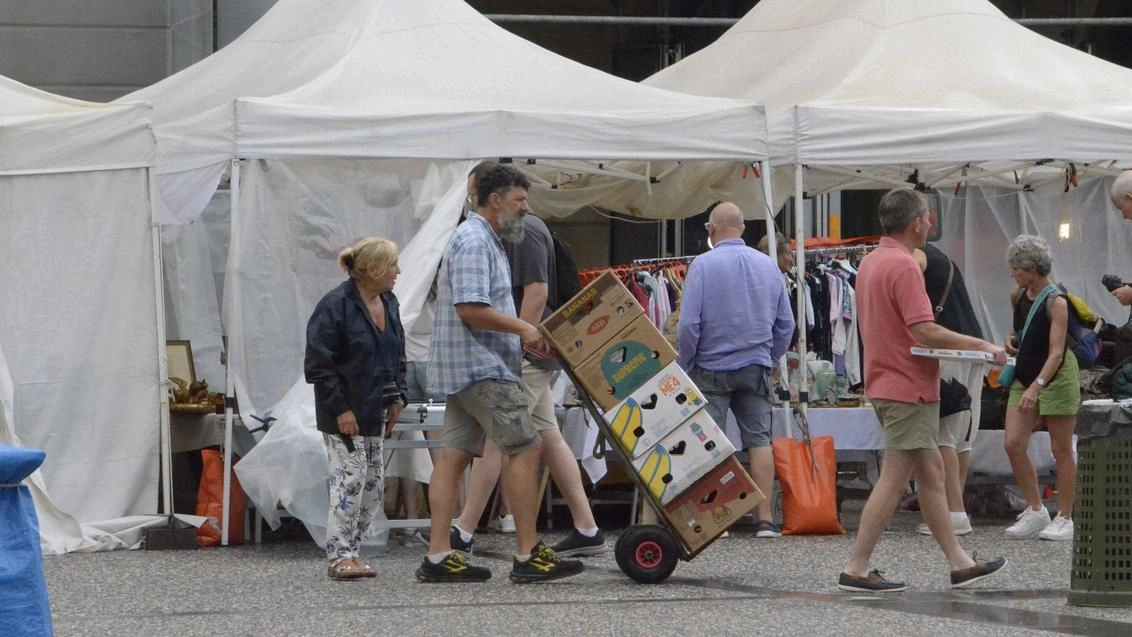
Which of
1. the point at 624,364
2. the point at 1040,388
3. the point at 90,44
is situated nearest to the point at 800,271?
the point at 1040,388

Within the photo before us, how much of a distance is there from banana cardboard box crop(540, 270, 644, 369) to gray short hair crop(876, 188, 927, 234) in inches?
44.9

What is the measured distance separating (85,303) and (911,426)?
4817 millimetres

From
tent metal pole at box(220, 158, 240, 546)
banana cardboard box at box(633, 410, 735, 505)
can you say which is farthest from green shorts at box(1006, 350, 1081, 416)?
tent metal pole at box(220, 158, 240, 546)

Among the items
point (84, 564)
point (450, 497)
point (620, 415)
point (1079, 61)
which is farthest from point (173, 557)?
point (1079, 61)

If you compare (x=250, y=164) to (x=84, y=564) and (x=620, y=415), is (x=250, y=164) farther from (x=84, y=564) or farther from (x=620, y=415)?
(x=620, y=415)

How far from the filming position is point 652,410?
26.4 feet

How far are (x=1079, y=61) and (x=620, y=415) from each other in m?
6.18

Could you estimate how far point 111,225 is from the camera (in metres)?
10.0

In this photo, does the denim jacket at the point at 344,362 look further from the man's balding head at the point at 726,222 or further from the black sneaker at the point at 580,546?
the man's balding head at the point at 726,222

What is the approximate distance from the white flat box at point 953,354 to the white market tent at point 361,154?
3.37 m

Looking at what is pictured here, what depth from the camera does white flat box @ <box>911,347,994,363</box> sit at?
286 inches

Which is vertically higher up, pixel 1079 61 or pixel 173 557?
pixel 1079 61

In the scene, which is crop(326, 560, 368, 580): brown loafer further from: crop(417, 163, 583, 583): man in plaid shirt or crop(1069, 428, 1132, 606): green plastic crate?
crop(1069, 428, 1132, 606): green plastic crate

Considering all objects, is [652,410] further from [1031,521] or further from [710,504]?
[1031,521]
